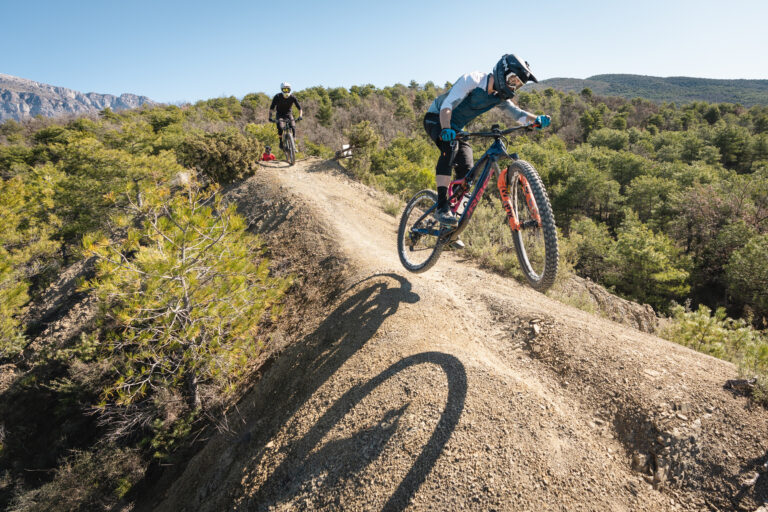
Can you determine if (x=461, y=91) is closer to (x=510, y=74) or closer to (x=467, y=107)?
(x=467, y=107)

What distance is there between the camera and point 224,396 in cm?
644

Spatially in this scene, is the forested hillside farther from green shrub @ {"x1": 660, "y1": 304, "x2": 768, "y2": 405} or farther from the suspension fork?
the suspension fork

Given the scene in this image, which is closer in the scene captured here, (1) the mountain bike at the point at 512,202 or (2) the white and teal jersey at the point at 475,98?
(1) the mountain bike at the point at 512,202

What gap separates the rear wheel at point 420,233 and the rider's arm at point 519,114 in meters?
1.74

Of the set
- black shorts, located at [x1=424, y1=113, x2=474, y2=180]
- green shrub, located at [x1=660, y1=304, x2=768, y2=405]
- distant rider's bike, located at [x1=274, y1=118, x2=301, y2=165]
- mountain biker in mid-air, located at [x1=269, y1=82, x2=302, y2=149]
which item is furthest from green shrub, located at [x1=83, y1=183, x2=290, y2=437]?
green shrub, located at [x1=660, y1=304, x2=768, y2=405]

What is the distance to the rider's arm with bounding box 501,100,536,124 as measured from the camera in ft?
12.1

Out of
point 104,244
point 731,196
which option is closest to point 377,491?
point 104,244

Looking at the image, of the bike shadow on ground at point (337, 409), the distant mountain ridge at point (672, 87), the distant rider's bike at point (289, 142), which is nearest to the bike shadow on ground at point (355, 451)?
the bike shadow on ground at point (337, 409)

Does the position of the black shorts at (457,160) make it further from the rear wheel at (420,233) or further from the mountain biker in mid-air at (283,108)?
the mountain biker in mid-air at (283,108)

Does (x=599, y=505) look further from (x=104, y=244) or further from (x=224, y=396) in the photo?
(x=104, y=244)

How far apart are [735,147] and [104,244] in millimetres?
82615

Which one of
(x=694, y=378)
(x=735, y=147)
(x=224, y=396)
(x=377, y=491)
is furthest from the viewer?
(x=735, y=147)

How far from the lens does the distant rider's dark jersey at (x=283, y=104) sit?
1245 cm

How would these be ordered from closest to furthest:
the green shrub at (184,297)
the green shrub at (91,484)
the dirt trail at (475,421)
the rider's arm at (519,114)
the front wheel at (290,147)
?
1. the dirt trail at (475,421)
2. the rider's arm at (519,114)
3. the green shrub at (184,297)
4. the green shrub at (91,484)
5. the front wheel at (290,147)
